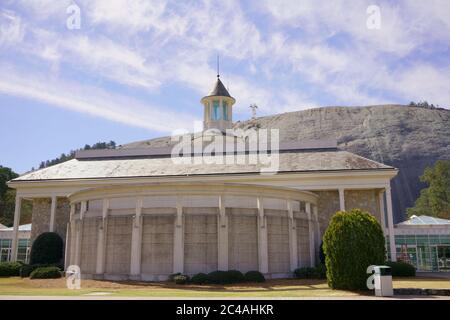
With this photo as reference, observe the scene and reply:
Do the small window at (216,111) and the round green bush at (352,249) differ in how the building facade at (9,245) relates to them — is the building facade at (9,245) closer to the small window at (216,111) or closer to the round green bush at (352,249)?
the small window at (216,111)

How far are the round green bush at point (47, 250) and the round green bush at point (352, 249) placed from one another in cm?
2476

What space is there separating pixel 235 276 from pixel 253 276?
1186mm

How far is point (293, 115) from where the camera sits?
189 m

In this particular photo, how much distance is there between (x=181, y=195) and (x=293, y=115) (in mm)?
168770

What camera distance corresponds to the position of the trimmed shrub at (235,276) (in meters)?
23.5

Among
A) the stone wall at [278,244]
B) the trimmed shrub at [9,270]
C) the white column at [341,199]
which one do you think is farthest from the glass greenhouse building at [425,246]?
the trimmed shrub at [9,270]

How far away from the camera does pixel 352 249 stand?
19219mm

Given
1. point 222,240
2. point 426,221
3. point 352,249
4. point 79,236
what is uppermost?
point 426,221

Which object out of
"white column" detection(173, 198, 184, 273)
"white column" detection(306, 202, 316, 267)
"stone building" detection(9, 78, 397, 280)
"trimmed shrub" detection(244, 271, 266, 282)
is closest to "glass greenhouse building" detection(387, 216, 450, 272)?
"stone building" detection(9, 78, 397, 280)

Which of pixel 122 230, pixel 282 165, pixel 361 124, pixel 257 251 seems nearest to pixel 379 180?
pixel 282 165

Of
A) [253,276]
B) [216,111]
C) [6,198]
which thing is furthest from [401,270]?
[6,198]

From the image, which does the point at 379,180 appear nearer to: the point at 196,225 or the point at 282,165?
the point at 282,165

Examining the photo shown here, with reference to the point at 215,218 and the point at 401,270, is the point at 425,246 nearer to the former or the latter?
the point at 401,270

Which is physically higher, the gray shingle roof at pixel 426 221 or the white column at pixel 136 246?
the gray shingle roof at pixel 426 221
